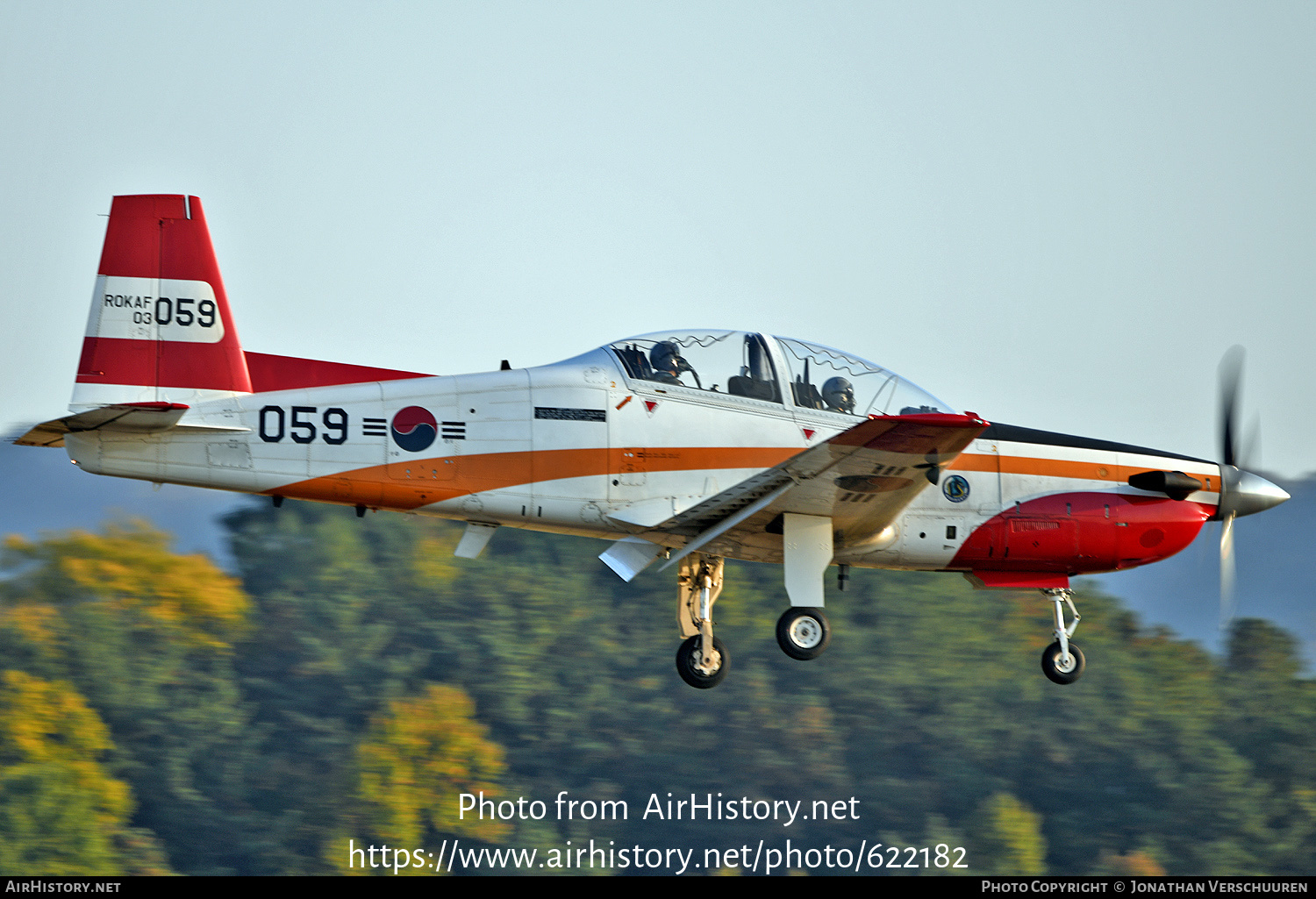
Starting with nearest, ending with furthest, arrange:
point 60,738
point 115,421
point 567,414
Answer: point 115,421, point 567,414, point 60,738

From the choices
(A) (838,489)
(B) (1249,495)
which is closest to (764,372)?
(A) (838,489)

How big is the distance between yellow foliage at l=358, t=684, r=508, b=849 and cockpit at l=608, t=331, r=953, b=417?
86.7 ft

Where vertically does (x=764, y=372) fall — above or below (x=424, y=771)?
above

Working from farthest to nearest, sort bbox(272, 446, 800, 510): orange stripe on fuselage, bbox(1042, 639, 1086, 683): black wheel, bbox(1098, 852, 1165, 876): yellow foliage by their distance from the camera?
bbox(1098, 852, 1165, 876): yellow foliage, bbox(1042, 639, 1086, 683): black wheel, bbox(272, 446, 800, 510): orange stripe on fuselage

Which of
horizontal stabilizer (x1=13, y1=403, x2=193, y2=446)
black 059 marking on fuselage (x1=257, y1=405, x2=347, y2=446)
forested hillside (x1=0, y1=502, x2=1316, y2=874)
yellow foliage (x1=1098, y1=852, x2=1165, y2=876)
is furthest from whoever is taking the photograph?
yellow foliage (x1=1098, y1=852, x2=1165, y2=876)

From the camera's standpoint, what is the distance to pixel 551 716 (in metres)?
39.9

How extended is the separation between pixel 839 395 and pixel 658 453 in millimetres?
1835

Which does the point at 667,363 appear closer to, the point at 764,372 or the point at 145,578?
the point at 764,372

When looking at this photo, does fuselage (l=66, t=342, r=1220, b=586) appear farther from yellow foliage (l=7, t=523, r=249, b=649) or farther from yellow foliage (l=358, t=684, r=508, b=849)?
yellow foliage (l=7, t=523, r=249, b=649)

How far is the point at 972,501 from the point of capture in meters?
12.9

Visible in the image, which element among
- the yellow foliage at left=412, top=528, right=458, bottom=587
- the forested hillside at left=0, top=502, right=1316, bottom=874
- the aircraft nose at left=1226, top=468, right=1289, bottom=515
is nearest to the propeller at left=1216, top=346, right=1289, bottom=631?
the aircraft nose at left=1226, top=468, right=1289, bottom=515

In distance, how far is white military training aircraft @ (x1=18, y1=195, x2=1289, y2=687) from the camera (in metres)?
11.5

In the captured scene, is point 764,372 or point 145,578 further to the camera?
point 145,578
